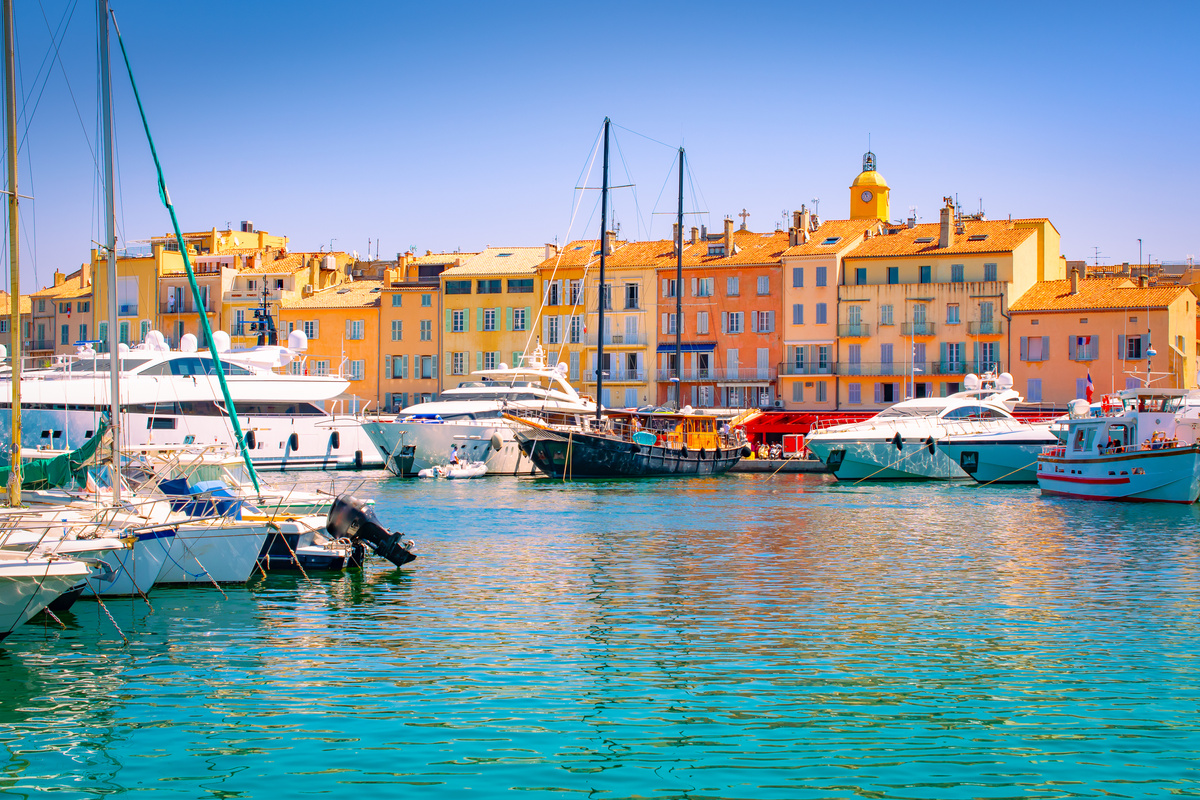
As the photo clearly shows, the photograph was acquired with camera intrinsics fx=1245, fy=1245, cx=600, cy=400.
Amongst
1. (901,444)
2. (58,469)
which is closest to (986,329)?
(901,444)

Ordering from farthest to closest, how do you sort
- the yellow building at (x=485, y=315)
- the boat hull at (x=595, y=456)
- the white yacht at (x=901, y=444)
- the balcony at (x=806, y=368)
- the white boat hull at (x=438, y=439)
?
the yellow building at (x=485, y=315)
the balcony at (x=806, y=368)
the white boat hull at (x=438, y=439)
the boat hull at (x=595, y=456)
the white yacht at (x=901, y=444)

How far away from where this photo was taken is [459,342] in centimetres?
7900

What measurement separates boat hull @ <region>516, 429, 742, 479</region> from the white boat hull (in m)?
3.32

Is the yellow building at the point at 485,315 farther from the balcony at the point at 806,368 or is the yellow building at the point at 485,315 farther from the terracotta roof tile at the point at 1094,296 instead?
the terracotta roof tile at the point at 1094,296

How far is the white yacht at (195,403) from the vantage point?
48.9 meters

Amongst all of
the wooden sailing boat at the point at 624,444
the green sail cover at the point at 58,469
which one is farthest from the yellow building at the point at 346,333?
the green sail cover at the point at 58,469

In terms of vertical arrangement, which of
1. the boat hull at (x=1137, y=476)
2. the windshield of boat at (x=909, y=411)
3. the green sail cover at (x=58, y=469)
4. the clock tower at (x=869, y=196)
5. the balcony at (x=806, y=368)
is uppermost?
the clock tower at (x=869, y=196)

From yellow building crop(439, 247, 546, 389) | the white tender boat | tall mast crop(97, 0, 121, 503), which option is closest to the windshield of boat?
the white tender boat

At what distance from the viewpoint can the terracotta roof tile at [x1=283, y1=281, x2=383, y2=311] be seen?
8125 cm

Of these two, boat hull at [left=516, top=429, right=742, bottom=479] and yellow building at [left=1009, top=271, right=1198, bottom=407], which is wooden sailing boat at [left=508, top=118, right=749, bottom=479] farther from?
yellow building at [left=1009, top=271, right=1198, bottom=407]

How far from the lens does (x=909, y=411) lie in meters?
52.2

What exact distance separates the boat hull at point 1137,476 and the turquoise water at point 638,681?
12980 millimetres

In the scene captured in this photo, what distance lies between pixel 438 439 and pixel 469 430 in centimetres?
139

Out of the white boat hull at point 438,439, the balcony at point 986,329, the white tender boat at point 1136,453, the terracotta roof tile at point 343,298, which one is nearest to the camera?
the white tender boat at point 1136,453
